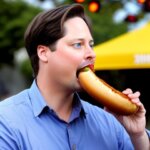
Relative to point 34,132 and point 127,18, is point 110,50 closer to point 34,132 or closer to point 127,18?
point 127,18

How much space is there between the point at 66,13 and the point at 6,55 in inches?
1044

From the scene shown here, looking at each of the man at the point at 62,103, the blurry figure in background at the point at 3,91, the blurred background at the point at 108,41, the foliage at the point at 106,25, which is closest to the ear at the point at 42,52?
the man at the point at 62,103

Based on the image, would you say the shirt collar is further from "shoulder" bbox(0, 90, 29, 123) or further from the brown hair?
the brown hair

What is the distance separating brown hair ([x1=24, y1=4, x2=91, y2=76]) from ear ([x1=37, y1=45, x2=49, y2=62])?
2 cm

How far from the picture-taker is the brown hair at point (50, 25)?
9.80 feet

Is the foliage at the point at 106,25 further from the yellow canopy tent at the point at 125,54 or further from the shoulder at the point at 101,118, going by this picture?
the shoulder at the point at 101,118

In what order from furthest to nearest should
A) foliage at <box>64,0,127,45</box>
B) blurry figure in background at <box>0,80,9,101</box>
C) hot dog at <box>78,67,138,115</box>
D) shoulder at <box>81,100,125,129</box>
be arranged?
blurry figure in background at <box>0,80,9,101</box>, foliage at <box>64,0,127,45</box>, shoulder at <box>81,100,125,129</box>, hot dog at <box>78,67,138,115</box>

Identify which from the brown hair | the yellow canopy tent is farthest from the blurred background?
the brown hair

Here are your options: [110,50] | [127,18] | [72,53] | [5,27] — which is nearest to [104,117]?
[72,53]

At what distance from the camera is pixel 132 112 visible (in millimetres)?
2916

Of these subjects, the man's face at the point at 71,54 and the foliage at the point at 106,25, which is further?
the foliage at the point at 106,25

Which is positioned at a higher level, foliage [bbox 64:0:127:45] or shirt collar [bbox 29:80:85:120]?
shirt collar [bbox 29:80:85:120]

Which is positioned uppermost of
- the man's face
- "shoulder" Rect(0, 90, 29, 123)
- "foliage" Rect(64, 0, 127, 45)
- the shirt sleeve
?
the man's face

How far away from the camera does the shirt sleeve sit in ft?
9.09
